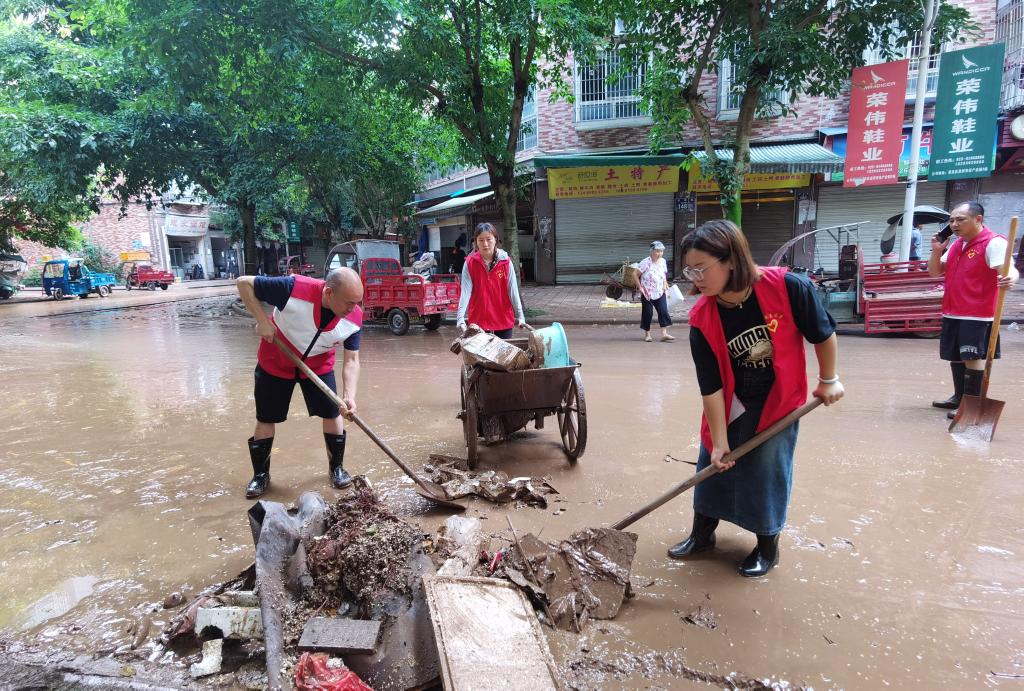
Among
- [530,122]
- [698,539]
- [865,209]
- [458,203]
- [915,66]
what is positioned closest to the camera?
[698,539]

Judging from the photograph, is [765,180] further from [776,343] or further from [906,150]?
[776,343]

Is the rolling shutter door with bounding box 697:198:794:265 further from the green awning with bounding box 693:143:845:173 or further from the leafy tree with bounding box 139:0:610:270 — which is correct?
the leafy tree with bounding box 139:0:610:270

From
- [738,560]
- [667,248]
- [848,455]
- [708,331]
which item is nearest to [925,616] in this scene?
[738,560]

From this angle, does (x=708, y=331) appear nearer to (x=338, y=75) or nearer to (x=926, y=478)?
(x=926, y=478)

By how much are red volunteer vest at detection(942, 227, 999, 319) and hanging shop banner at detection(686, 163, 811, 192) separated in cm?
1113

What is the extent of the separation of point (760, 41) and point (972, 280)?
6.07 m

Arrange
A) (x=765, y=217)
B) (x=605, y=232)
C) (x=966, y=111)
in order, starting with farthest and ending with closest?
(x=605, y=232), (x=765, y=217), (x=966, y=111)

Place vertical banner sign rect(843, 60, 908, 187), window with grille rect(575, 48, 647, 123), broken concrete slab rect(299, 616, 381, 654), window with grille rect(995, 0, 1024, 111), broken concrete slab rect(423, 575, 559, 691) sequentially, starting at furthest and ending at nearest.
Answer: window with grille rect(575, 48, 647, 123)
window with grille rect(995, 0, 1024, 111)
vertical banner sign rect(843, 60, 908, 187)
broken concrete slab rect(299, 616, 381, 654)
broken concrete slab rect(423, 575, 559, 691)

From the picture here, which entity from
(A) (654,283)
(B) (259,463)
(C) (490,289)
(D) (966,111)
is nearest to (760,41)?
(A) (654,283)

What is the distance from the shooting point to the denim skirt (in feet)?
8.50

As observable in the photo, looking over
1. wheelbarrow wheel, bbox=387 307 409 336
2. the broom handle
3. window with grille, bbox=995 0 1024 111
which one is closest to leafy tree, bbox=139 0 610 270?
wheelbarrow wheel, bbox=387 307 409 336

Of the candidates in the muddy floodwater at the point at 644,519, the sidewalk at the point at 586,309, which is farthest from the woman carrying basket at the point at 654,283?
the muddy floodwater at the point at 644,519

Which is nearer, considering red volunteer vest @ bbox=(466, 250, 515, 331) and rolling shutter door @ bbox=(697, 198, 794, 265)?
red volunteer vest @ bbox=(466, 250, 515, 331)

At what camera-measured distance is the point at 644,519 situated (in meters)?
3.38
